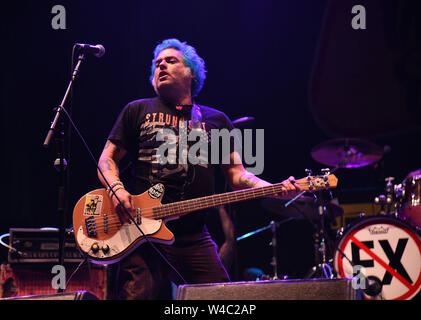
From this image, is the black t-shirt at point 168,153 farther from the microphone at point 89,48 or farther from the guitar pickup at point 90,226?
the microphone at point 89,48

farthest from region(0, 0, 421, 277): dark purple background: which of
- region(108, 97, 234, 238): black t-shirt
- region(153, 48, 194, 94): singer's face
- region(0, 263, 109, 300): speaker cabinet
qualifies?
region(108, 97, 234, 238): black t-shirt

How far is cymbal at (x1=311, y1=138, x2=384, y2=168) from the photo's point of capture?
5129 millimetres

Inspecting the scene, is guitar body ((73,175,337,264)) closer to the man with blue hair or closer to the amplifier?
the man with blue hair

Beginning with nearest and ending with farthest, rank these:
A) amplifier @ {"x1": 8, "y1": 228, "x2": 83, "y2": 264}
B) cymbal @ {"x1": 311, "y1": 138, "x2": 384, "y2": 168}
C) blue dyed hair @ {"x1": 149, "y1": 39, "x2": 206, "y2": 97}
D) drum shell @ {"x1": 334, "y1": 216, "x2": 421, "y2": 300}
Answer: blue dyed hair @ {"x1": 149, "y1": 39, "x2": 206, "y2": 97} → amplifier @ {"x1": 8, "y1": 228, "x2": 83, "y2": 264} → drum shell @ {"x1": 334, "y1": 216, "x2": 421, "y2": 300} → cymbal @ {"x1": 311, "y1": 138, "x2": 384, "y2": 168}

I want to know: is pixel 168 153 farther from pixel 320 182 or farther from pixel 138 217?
pixel 320 182

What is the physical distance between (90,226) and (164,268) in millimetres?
586

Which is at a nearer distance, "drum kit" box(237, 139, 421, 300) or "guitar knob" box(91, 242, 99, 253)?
"guitar knob" box(91, 242, 99, 253)

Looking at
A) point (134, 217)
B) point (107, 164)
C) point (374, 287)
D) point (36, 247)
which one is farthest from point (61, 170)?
point (374, 287)

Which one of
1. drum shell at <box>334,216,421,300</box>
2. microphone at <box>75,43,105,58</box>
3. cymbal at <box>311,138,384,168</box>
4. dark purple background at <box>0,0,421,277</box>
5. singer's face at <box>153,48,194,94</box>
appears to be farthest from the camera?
dark purple background at <box>0,0,421,277</box>

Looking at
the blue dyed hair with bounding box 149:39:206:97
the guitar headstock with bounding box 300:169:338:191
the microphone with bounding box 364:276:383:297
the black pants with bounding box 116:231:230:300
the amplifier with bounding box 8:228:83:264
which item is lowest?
the microphone with bounding box 364:276:383:297

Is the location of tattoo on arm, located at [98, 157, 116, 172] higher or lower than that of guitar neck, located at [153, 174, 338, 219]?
higher

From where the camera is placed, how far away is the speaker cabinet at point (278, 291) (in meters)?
1.83

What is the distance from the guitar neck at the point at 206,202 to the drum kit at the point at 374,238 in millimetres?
1678
